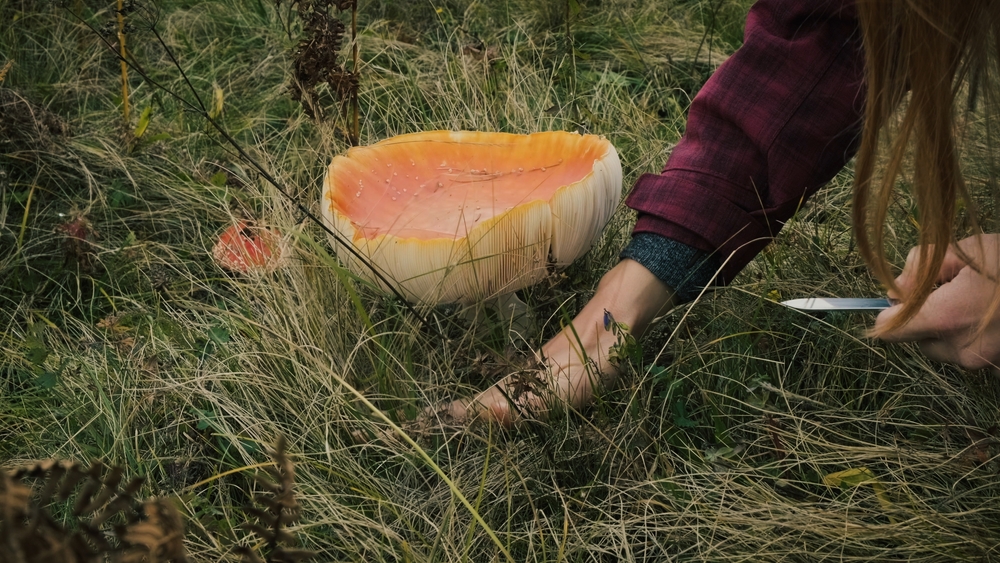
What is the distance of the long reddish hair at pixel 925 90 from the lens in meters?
1.07

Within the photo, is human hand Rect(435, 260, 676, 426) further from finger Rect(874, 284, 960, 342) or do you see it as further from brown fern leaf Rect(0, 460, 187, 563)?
brown fern leaf Rect(0, 460, 187, 563)

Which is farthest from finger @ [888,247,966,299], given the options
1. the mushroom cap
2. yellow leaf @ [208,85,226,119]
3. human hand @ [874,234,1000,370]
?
yellow leaf @ [208,85,226,119]

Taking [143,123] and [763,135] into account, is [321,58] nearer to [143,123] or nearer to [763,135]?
[143,123]

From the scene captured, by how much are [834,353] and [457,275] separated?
73 centimetres

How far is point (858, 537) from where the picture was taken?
49.8 inches

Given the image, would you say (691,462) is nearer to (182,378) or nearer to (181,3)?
(182,378)

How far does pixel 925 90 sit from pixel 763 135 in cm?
46

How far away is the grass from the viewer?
1358 millimetres

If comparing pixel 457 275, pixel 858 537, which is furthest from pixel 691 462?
pixel 457 275

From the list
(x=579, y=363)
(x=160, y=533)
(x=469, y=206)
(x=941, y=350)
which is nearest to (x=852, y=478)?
(x=941, y=350)

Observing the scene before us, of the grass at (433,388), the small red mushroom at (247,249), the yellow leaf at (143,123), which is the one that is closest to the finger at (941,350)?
the grass at (433,388)

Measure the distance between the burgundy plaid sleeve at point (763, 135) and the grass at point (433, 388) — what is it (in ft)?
0.49

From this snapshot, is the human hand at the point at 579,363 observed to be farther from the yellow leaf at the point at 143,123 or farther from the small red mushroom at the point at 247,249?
the yellow leaf at the point at 143,123

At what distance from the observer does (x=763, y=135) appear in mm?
1562
